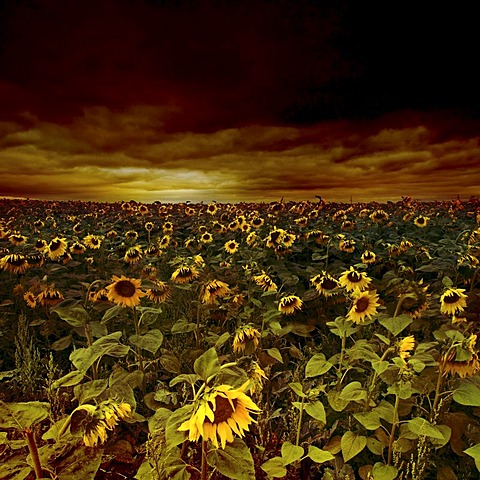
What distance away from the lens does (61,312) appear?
2.23 metres

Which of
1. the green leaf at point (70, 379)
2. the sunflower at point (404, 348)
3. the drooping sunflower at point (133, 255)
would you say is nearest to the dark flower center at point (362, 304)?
the sunflower at point (404, 348)

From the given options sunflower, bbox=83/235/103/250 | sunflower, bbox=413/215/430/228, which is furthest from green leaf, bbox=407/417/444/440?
sunflower, bbox=413/215/430/228

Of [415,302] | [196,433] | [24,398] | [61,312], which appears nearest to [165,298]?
[24,398]

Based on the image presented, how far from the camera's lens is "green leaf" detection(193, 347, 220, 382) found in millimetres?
1517

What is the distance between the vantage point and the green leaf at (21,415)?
4.36ft

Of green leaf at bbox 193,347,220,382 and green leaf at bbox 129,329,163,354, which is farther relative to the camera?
green leaf at bbox 129,329,163,354

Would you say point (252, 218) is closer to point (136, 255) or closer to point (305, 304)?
point (136, 255)

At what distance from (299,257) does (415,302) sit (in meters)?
3.19

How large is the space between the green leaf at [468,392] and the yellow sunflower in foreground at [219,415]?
124 centimetres

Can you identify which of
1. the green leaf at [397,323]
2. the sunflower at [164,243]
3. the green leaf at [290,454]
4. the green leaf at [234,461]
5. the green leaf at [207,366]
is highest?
the sunflower at [164,243]

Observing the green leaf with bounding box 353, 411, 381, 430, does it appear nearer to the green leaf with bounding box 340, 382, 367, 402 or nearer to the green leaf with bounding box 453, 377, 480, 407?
the green leaf with bounding box 340, 382, 367, 402

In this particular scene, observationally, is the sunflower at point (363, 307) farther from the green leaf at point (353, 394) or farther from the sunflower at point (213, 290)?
the sunflower at point (213, 290)

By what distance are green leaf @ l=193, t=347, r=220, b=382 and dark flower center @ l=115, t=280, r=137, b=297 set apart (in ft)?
5.32

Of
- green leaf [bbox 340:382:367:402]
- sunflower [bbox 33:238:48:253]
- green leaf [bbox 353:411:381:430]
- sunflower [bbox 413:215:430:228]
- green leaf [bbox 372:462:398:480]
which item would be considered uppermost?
sunflower [bbox 413:215:430:228]
